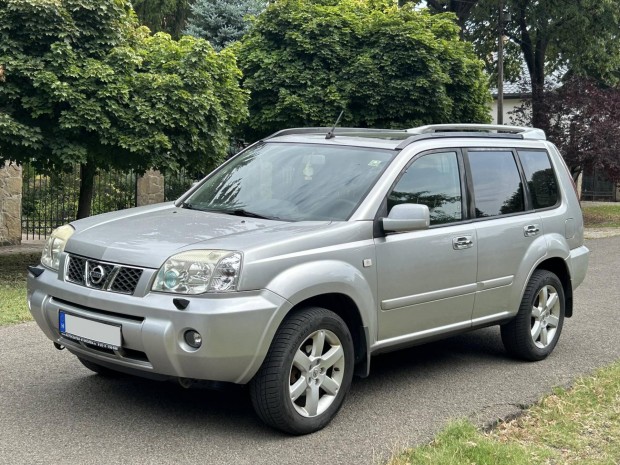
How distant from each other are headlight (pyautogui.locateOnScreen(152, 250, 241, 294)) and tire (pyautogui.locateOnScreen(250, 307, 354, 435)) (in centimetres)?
46

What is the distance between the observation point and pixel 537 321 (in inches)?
259

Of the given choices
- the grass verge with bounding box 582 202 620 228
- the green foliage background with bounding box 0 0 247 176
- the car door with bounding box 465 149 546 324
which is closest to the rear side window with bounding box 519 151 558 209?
the car door with bounding box 465 149 546 324

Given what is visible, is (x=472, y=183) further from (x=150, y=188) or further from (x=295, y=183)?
(x=150, y=188)

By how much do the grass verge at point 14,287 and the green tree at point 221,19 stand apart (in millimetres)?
10076

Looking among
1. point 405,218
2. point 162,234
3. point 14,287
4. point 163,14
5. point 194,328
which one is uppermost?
point 163,14

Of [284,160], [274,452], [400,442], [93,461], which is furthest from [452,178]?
[93,461]

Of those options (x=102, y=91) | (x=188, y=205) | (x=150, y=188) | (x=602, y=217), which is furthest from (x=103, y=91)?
(x=602, y=217)

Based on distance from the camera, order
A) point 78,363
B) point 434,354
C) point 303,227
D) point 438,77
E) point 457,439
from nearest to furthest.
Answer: point 457,439 → point 303,227 → point 78,363 → point 434,354 → point 438,77

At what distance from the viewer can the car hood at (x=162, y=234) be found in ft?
14.8

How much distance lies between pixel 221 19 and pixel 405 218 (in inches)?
709

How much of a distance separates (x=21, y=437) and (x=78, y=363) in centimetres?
163

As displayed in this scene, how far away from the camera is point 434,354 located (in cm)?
677

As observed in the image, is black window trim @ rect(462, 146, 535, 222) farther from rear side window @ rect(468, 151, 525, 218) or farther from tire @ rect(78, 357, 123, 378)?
tire @ rect(78, 357, 123, 378)

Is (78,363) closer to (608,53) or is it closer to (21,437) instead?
(21,437)
